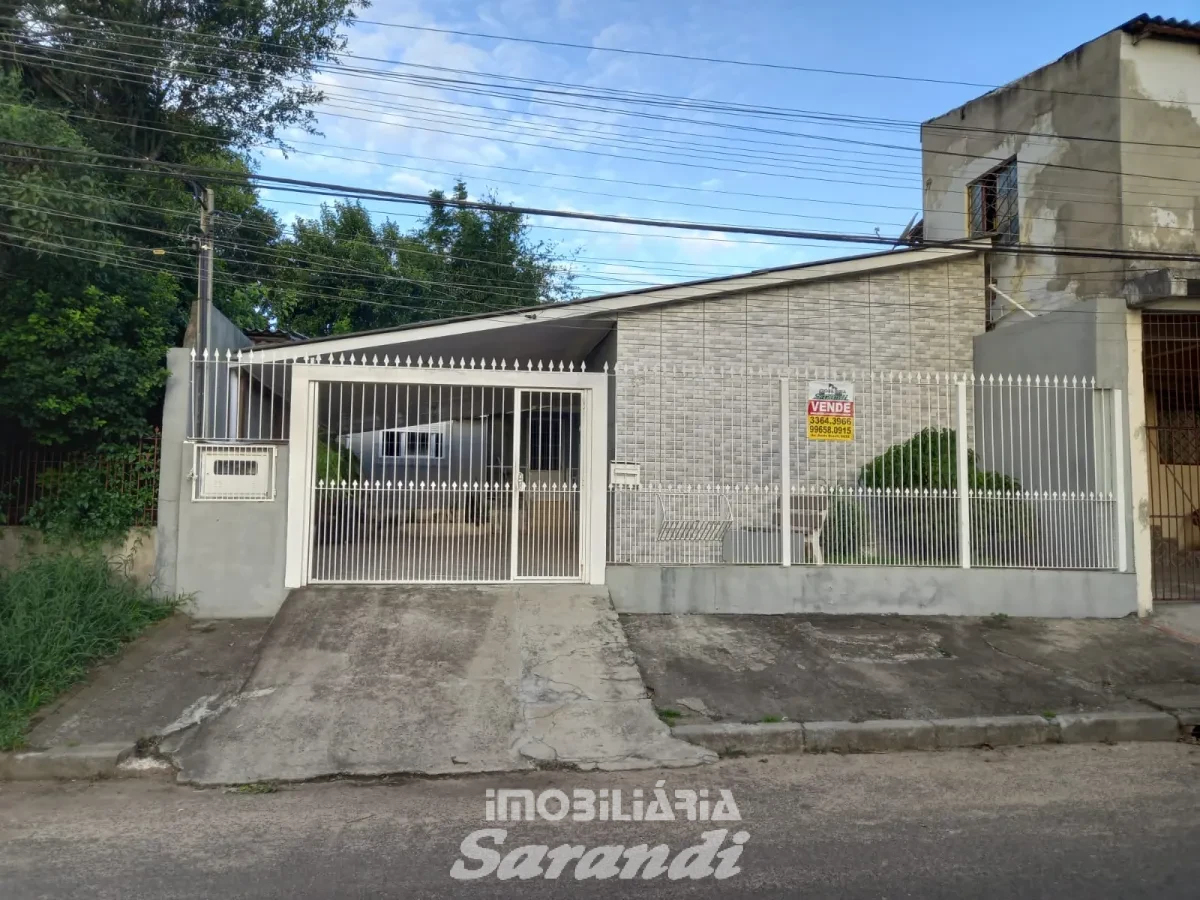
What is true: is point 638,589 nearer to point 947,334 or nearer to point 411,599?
point 411,599

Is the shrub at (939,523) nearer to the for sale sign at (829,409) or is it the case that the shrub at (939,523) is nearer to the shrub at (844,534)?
the shrub at (844,534)

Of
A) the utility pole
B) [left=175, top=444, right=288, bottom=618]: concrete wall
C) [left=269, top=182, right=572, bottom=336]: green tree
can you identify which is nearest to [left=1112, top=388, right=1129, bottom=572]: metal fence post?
[left=175, top=444, right=288, bottom=618]: concrete wall

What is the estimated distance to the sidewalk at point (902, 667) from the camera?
20.2 ft

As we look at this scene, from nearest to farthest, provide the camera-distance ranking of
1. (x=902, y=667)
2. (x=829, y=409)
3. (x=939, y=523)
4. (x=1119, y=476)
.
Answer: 1. (x=902, y=667)
2. (x=939, y=523)
3. (x=1119, y=476)
4. (x=829, y=409)

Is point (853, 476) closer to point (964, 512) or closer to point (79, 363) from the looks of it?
point (964, 512)

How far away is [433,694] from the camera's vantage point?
6141mm

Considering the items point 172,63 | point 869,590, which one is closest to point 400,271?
point 172,63

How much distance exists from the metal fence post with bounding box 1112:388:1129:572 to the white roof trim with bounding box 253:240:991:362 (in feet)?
7.77

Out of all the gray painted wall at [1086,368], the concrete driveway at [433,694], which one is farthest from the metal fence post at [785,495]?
the gray painted wall at [1086,368]

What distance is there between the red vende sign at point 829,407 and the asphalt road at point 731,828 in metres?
4.24

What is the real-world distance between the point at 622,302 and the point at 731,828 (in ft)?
24.0

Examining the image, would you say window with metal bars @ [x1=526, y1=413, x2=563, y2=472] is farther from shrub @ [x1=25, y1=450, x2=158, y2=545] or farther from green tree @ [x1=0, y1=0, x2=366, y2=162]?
green tree @ [x1=0, y1=0, x2=366, y2=162]

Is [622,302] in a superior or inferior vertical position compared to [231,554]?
superior

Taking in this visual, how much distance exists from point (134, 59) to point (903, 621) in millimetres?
13973
